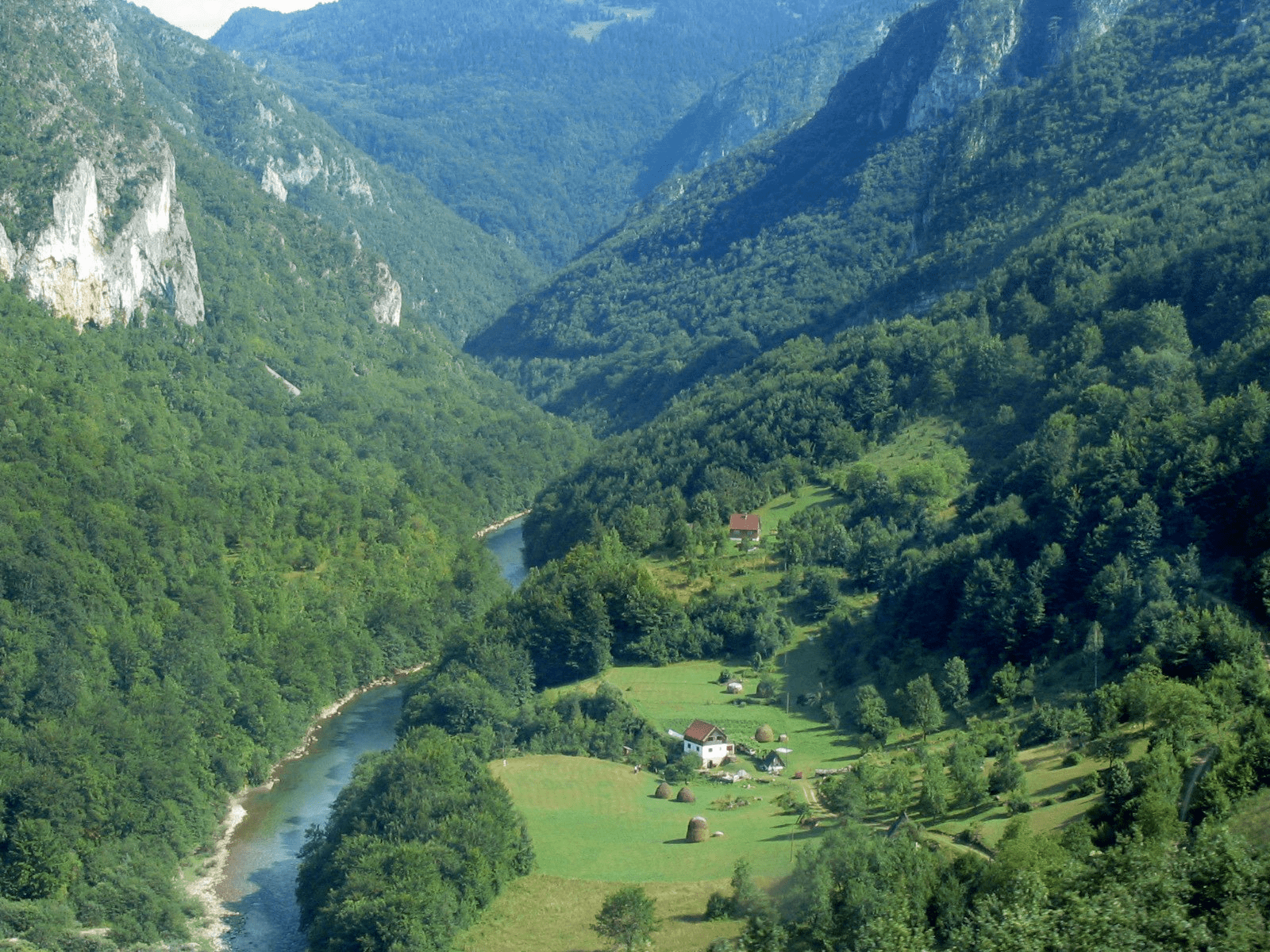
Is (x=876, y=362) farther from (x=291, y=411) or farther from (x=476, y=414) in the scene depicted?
(x=476, y=414)

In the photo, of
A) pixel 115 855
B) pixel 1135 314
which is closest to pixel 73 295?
pixel 115 855

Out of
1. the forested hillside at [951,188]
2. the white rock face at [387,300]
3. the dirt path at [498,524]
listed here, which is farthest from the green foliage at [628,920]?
the white rock face at [387,300]

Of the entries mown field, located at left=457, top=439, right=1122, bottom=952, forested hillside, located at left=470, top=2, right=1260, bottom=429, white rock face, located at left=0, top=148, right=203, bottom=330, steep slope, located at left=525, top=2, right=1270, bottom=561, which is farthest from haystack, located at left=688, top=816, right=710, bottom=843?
white rock face, located at left=0, top=148, right=203, bottom=330

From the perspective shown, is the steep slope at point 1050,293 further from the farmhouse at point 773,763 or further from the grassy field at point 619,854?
the grassy field at point 619,854

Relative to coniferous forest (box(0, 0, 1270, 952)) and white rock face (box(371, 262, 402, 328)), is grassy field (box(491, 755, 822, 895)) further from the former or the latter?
white rock face (box(371, 262, 402, 328))

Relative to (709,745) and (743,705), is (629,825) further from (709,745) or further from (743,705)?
(743,705)

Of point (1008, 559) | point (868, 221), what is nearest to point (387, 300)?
point (868, 221)
